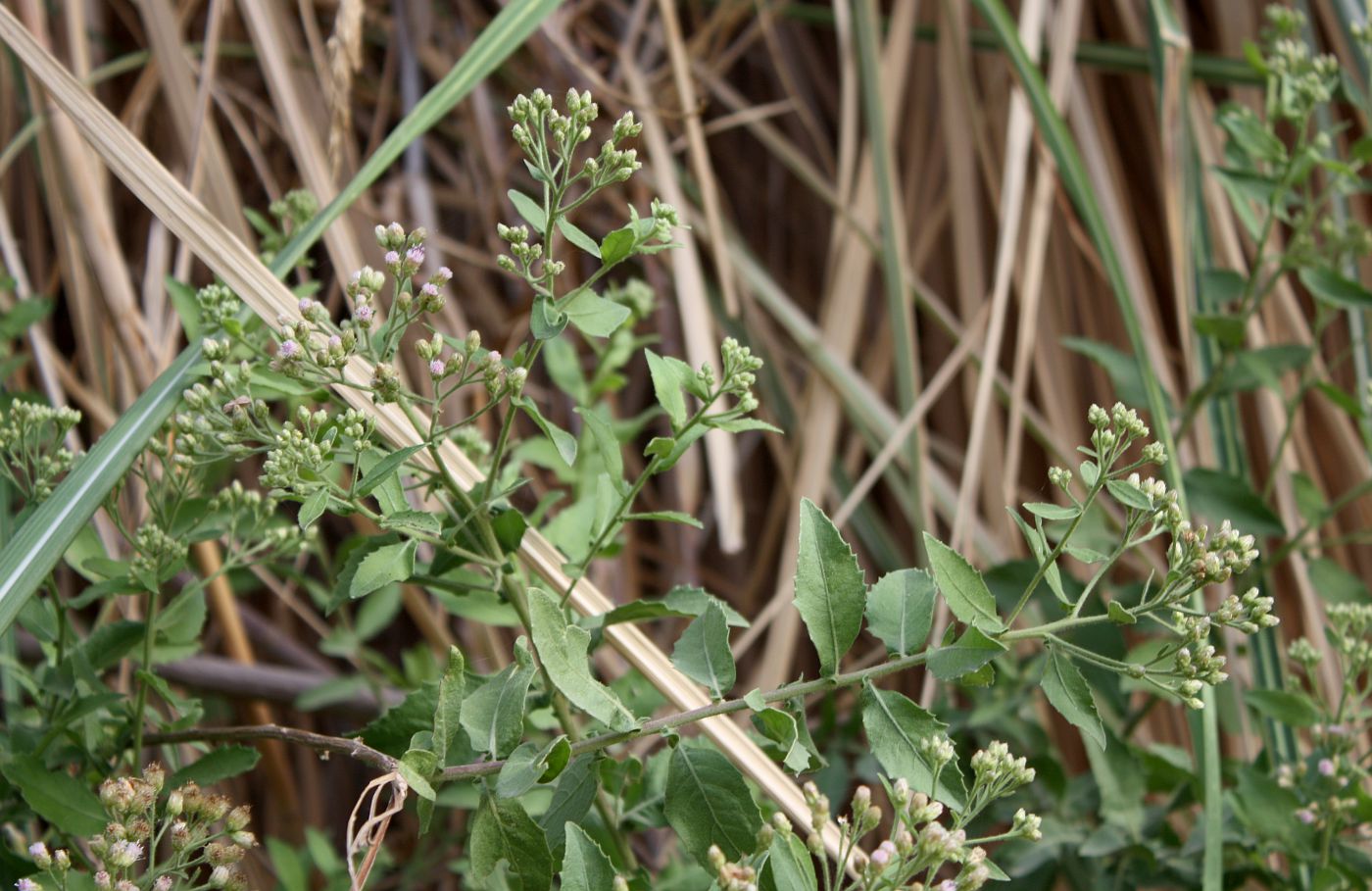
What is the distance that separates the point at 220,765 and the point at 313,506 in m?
0.22

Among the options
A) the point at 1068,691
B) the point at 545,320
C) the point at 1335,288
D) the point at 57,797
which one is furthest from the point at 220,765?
the point at 1335,288

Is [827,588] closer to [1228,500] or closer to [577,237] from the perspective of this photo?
[577,237]

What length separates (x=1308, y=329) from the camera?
1242 mm

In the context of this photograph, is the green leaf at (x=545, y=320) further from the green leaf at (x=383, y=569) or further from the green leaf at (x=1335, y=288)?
the green leaf at (x=1335, y=288)

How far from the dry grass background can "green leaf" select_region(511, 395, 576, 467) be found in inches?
19.8

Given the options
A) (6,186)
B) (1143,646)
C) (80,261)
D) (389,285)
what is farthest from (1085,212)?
(6,186)

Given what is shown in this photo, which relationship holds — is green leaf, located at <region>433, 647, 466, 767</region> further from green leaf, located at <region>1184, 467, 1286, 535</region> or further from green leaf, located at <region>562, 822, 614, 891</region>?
green leaf, located at <region>1184, 467, 1286, 535</region>

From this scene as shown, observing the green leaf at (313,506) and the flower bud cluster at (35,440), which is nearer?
the green leaf at (313,506)

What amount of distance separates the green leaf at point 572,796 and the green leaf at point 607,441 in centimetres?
13

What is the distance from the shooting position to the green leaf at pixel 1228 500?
3.14 ft

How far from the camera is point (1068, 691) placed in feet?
1.69

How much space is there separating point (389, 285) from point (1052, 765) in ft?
Answer: 2.39

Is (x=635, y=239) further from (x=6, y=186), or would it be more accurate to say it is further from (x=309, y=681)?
(x=6, y=186)

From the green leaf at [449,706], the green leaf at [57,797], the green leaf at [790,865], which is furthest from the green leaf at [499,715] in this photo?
the green leaf at [57,797]
